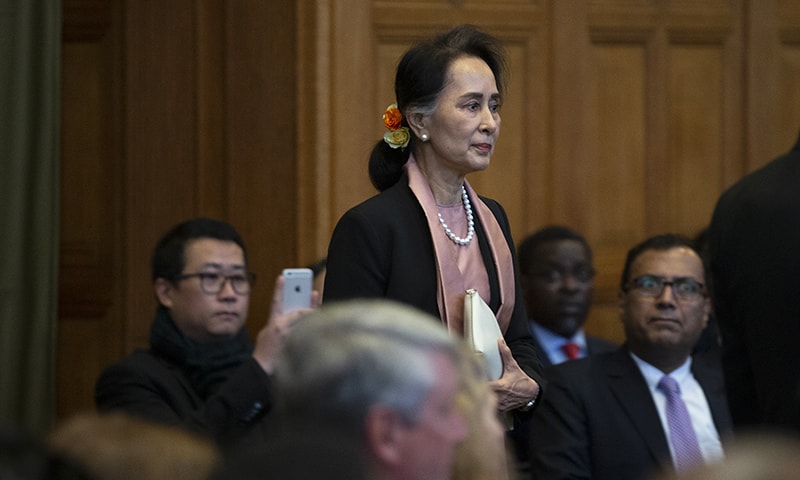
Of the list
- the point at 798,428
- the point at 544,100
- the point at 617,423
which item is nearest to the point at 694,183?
the point at 544,100

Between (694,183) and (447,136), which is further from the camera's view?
(694,183)

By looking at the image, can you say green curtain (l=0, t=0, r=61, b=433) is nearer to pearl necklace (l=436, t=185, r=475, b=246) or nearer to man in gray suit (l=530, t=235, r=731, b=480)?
man in gray suit (l=530, t=235, r=731, b=480)

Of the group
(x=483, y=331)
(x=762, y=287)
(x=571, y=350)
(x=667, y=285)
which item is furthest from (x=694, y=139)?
(x=483, y=331)

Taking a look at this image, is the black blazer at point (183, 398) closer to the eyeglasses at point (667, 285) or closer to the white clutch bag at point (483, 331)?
the white clutch bag at point (483, 331)

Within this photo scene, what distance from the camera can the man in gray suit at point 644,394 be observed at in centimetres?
406

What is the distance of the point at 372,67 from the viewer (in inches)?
215

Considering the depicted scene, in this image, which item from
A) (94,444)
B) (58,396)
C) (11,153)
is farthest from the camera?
(58,396)

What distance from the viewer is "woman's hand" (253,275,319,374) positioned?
3.31 m

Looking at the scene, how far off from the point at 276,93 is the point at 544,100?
1181mm

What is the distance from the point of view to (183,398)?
12.7ft

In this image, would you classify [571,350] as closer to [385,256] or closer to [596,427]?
[596,427]

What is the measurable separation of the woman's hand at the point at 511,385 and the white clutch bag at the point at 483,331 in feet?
0.05

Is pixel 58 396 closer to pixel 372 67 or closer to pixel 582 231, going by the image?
pixel 372 67

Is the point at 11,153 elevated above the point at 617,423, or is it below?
above
